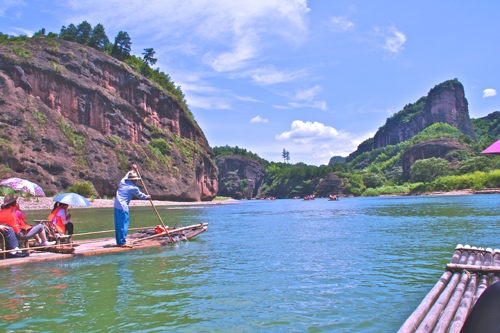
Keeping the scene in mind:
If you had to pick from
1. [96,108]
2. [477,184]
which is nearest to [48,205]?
[96,108]

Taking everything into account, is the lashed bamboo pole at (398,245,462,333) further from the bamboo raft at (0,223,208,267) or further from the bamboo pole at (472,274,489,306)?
the bamboo raft at (0,223,208,267)

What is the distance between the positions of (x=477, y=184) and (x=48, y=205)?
4036 inches

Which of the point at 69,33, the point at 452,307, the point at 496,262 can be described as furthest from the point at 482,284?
the point at 69,33

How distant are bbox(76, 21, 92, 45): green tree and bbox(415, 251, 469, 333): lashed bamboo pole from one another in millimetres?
86310

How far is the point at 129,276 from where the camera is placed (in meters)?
10.4

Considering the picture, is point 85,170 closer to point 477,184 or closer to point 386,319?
point 386,319

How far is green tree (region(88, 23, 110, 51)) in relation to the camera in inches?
3063

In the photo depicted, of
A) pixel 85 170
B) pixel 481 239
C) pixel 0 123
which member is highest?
pixel 0 123

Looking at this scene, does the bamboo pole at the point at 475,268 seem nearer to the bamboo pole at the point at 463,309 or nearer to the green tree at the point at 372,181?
the bamboo pole at the point at 463,309

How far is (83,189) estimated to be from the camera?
159 ft

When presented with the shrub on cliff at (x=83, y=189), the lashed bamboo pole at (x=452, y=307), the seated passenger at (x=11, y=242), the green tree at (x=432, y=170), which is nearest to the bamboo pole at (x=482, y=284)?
the lashed bamboo pole at (x=452, y=307)

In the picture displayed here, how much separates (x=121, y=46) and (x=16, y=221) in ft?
265

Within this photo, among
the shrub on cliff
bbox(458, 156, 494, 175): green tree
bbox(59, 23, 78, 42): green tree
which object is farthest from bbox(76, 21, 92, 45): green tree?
bbox(458, 156, 494, 175): green tree

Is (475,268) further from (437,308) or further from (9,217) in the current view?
(9,217)
